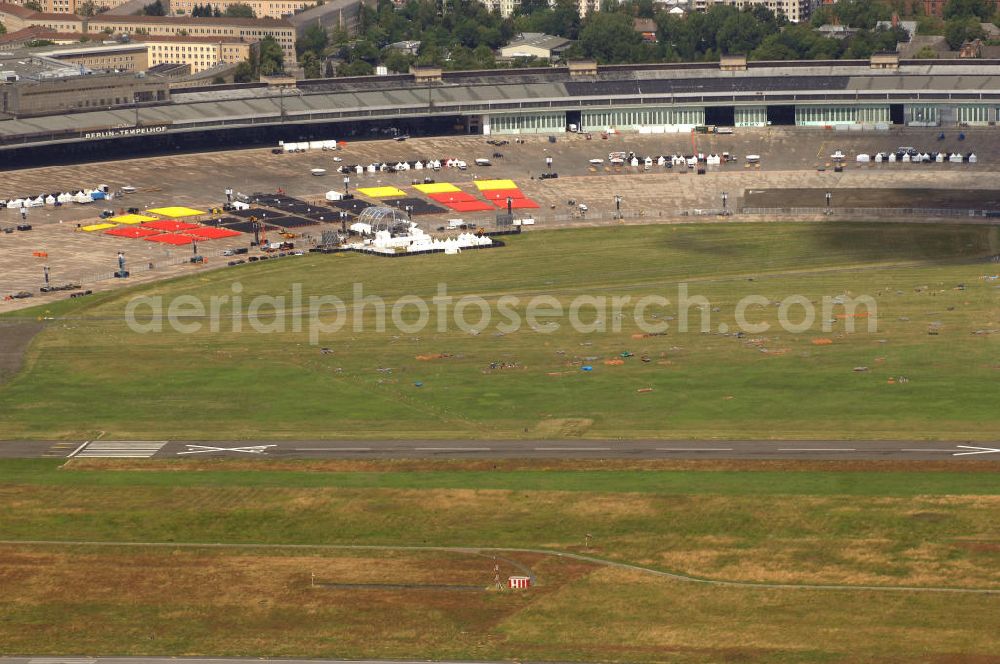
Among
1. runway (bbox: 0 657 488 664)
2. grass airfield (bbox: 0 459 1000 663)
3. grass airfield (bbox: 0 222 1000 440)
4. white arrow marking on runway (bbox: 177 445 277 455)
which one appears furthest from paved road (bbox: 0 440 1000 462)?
runway (bbox: 0 657 488 664)

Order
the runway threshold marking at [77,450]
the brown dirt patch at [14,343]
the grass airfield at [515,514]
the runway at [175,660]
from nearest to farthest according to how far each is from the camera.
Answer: the runway at [175,660]
the grass airfield at [515,514]
the runway threshold marking at [77,450]
the brown dirt patch at [14,343]

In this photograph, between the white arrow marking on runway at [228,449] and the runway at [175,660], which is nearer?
the runway at [175,660]

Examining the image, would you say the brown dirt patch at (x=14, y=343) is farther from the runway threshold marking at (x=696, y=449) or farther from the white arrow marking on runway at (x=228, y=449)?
the runway threshold marking at (x=696, y=449)

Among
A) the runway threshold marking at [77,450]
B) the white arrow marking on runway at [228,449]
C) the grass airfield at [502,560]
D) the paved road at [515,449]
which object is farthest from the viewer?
the white arrow marking on runway at [228,449]

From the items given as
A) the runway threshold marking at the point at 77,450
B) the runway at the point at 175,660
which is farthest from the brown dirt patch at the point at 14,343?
the runway at the point at 175,660

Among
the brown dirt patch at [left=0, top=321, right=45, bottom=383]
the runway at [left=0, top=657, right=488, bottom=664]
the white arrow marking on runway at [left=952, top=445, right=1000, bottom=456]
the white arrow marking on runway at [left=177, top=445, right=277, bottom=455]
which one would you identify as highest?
the brown dirt patch at [left=0, top=321, right=45, bottom=383]

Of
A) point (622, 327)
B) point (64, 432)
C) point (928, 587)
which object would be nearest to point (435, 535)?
point (928, 587)

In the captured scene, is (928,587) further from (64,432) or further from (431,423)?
(64,432)

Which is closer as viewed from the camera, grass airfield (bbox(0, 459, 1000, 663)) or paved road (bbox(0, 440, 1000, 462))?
grass airfield (bbox(0, 459, 1000, 663))

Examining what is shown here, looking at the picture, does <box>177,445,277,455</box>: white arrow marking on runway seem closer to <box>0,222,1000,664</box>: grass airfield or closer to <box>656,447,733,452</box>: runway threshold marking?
<box>0,222,1000,664</box>: grass airfield
